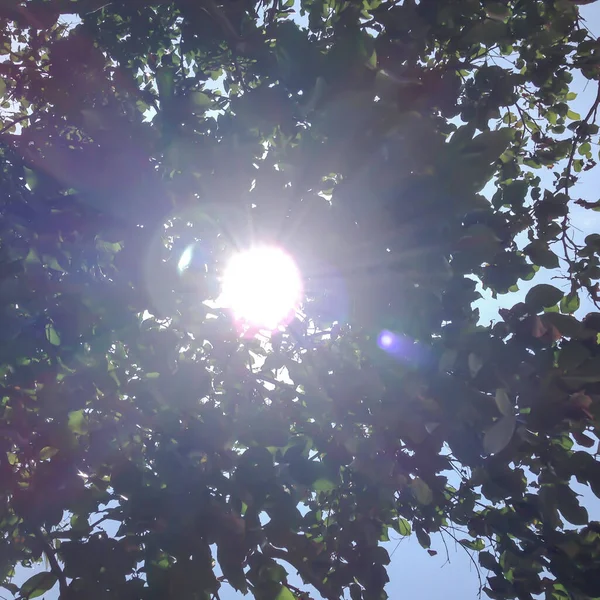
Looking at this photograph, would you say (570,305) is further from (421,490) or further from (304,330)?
(304,330)

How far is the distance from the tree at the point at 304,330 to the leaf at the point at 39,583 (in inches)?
0.5

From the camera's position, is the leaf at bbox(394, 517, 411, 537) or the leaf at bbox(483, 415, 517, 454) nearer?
the leaf at bbox(483, 415, 517, 454)

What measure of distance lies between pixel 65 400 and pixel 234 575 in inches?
64.5

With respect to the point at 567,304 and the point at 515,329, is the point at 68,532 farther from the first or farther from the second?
the point at 567,304

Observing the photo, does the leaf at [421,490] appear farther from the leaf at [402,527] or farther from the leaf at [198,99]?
the leaf at [198,99]

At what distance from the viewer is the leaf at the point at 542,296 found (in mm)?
2428

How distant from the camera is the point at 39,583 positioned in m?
2.57

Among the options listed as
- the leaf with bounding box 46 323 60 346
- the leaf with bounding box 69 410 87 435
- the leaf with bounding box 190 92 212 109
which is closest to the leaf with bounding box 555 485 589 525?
the leaf with bounding box 69 410 87 435

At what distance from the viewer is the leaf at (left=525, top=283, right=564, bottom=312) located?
2.43 m

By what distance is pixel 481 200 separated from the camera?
7.08 ft

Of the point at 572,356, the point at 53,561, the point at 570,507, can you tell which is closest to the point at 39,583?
the point at 53,561

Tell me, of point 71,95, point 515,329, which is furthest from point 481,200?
point 71,95

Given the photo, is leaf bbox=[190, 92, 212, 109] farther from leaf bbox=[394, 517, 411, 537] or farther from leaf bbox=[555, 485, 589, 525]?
leaf bbox=[394, 517, 411, 537]

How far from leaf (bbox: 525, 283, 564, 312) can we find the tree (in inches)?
0.5
